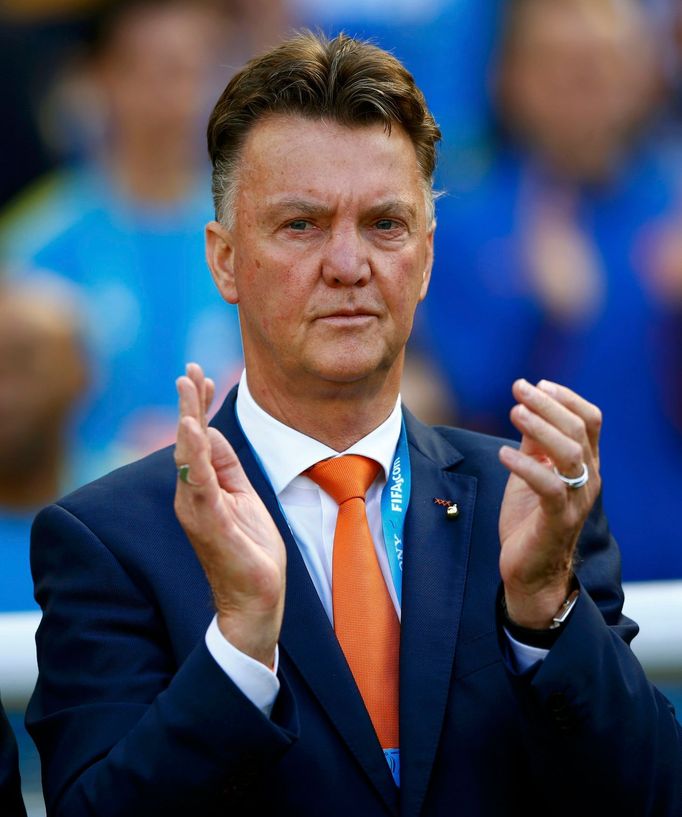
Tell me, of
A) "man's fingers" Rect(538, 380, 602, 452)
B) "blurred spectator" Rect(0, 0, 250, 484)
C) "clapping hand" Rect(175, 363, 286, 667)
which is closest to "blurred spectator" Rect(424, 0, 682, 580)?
"blurred spectator" Rect(0, 0, 250, 484)

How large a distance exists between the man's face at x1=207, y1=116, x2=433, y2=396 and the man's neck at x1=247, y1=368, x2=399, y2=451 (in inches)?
Answer: 0.8

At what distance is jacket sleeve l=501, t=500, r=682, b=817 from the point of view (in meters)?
2.39

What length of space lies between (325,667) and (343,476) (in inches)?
13.9

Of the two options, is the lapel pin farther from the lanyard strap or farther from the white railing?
the white railing

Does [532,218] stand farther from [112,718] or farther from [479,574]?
[112,718]

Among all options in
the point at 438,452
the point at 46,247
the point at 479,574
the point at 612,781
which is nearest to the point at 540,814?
the point at 612,781

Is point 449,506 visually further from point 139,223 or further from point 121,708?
point 139,223

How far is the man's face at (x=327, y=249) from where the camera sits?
8.64 feet

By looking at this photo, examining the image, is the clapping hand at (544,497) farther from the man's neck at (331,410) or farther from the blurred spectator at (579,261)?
the blurred spectator at (579,261)

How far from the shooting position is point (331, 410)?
8.95ft

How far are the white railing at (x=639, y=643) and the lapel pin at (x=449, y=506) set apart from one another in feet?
4.00

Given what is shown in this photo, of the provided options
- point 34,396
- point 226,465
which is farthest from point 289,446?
point 34,396

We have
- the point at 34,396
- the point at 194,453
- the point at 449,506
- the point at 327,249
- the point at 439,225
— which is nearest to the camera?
the point at 194,453

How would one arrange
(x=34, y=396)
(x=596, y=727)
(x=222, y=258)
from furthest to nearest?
(x=34, y=396)
(x=222, y=258)
(x=596, y=727)
